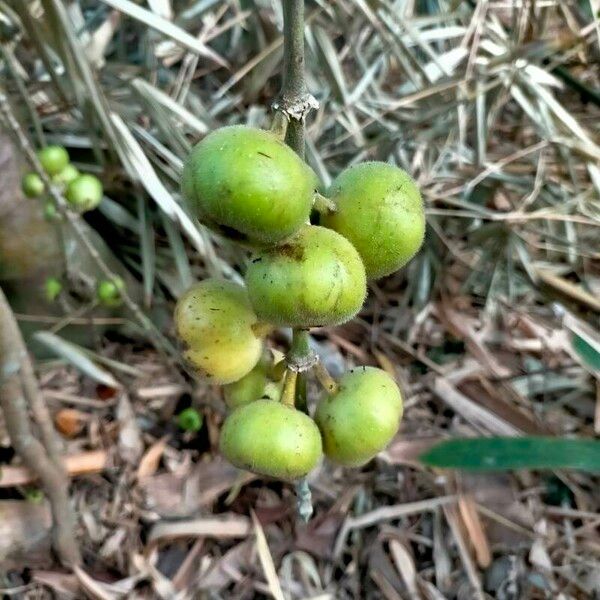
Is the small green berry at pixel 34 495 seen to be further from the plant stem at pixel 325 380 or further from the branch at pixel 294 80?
the branch at pixel 294 80

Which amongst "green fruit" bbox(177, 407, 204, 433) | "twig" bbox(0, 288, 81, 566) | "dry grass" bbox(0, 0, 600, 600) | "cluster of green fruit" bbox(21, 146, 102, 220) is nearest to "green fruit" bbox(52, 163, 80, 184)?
"cluster of green fruit" bbox(21, 146, 102, 220)

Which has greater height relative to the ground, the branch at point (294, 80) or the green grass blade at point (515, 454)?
the branch at point (294, 80)

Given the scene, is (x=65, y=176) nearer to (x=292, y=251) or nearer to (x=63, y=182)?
(x=63, y=182)

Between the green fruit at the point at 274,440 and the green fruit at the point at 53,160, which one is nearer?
the green fruit at the point at 274,440

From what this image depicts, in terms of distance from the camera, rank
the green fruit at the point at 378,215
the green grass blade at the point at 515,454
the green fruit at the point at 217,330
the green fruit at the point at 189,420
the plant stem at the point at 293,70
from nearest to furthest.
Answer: the plant stem at the point at 293,70
the green fruit at the point at 378,215
the green fruit at the point at 217,330
the green grass blade at the point at 515,454
the green fruit at the point at 189,420

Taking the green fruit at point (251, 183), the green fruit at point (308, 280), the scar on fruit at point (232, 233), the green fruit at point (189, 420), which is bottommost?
the green fruit at point (189, 420)

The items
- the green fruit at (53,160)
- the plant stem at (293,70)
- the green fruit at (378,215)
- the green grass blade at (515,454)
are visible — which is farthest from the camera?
the green fruit at (53,160)

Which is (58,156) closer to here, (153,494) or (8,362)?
(8,362)

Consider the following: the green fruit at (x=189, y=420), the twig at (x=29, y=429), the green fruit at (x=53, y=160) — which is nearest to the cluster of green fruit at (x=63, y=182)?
the green fruit at (x=53, y=160)
